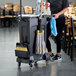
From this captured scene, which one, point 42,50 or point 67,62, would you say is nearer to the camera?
point 42,50

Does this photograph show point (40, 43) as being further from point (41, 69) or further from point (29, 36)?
point (41, 69)

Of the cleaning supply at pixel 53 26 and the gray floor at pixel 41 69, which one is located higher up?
the cleaning supply at pixel 53 26

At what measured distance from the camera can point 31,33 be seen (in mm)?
3383

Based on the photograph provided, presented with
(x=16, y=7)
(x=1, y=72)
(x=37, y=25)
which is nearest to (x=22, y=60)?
(x=1, y=72)

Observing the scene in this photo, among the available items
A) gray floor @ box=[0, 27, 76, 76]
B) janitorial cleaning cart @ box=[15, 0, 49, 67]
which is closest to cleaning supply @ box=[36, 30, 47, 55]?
janitorial cleaning cart @ box=[15, 0, 49, 67]

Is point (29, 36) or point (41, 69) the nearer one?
point (29, 36)

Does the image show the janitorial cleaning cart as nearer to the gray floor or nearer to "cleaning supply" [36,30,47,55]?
"cleaning supply" [36,30,47,55]

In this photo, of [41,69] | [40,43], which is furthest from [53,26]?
[41,69]

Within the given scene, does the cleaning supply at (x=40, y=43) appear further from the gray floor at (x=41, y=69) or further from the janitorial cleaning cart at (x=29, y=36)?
the gray floor at (x=41, y=69)

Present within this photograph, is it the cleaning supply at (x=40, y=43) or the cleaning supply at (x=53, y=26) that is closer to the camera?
the cleaning supply at (x=40, y=43)

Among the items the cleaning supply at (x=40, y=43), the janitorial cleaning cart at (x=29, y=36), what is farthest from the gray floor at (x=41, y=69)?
the cleaning supply at (x=40, y=43)

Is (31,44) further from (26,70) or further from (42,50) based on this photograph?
(26,70)

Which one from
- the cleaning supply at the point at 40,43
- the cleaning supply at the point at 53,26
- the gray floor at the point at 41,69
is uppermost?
the cleaning supply at the point at 53,26

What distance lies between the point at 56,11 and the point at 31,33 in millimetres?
901
